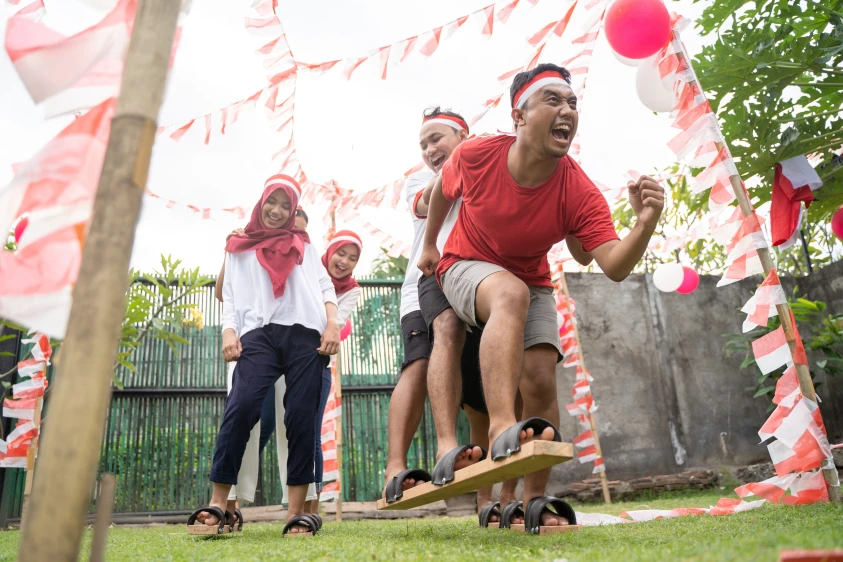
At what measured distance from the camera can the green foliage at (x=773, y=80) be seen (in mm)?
4086

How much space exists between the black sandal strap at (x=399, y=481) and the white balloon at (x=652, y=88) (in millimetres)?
2874

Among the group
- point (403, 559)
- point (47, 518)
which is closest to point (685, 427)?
point (403, 559)

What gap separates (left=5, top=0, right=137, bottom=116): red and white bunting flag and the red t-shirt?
4.74 ft

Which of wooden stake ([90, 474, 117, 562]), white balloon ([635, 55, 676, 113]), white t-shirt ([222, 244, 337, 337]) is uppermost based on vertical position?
white balloon ([635, 55, 676, 113])

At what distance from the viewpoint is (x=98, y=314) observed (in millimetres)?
874

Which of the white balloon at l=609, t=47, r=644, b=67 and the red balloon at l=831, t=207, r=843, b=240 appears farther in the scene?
the red balloon at l=831, t=207, r=843, b=240

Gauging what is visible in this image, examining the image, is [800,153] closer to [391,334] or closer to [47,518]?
[391,334]

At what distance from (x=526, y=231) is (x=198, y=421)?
4.98m

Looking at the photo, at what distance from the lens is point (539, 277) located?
2607 mm

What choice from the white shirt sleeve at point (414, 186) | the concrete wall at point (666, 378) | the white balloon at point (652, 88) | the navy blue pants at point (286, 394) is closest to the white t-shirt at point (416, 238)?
the white shirt sleeve at point (414, 186)

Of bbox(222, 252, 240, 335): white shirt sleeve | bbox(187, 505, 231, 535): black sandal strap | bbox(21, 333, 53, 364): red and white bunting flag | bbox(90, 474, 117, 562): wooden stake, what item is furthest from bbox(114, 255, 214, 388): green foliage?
bbox(90, 474, 117, 562): wooden stake

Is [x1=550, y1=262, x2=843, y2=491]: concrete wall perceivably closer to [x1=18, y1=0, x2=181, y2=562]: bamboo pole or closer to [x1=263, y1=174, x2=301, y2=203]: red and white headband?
[x1=263, y1=174, x2=301, y2=203]: red and white headband

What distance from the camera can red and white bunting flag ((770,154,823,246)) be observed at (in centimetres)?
427

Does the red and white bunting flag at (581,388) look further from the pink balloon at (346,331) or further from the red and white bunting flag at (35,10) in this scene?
the red and white bunting flag at (35,10)
